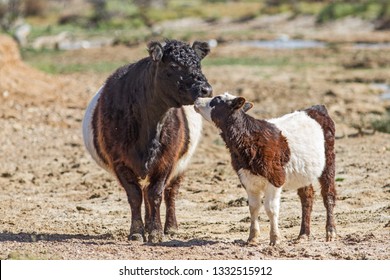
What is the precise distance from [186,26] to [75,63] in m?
35.2

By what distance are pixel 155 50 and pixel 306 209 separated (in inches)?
94.6

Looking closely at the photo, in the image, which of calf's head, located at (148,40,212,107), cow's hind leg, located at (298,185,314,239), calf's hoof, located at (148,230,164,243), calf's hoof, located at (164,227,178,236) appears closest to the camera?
calf's head, located at (148,40,212,107)

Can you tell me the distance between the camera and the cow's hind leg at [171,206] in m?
12.5

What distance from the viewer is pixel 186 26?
3019 inches

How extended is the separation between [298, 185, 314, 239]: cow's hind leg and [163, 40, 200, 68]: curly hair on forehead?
1.83m

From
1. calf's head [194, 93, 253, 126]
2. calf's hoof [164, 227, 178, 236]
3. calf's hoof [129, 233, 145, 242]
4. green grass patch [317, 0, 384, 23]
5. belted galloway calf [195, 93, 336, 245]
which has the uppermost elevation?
green grass patch [317, 0, 384, 23]

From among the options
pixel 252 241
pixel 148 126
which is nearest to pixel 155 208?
pixel 148 126

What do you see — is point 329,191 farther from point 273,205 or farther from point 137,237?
point 137,237

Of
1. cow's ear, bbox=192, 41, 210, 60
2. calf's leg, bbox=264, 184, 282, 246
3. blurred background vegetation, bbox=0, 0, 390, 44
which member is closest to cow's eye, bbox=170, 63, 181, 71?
cow's ear, bbox=192, 41, 210, 60

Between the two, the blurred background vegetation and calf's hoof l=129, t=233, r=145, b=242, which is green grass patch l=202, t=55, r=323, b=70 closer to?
the blurred background vegetation

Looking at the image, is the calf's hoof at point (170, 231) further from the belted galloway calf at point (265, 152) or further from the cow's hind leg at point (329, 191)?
the cow's hind leg at point (329, 191)

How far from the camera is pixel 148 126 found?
11539mm

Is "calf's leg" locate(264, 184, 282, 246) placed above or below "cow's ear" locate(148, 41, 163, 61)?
below

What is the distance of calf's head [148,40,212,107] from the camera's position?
431 inches
